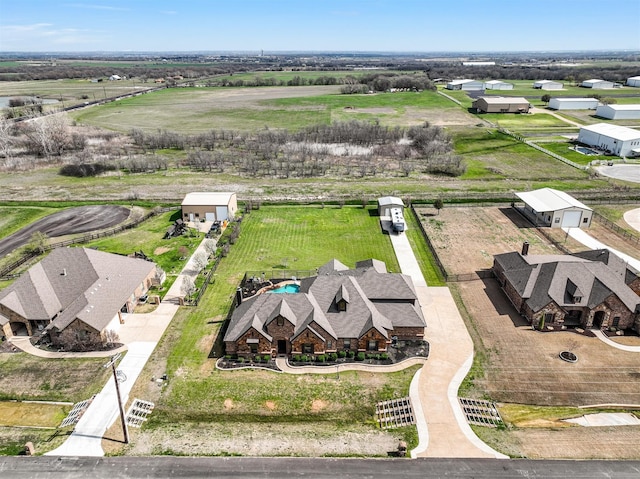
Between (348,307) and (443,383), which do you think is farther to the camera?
(348,307)

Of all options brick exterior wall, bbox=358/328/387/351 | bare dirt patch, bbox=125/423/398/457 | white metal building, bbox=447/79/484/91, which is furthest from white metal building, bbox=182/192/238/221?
white metal building, bbox=447/79/484/91

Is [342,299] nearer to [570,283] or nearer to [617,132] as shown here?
[570,283]

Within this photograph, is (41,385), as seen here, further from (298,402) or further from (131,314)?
(298,402)

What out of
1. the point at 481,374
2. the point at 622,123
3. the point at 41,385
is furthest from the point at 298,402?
the point at 622,123

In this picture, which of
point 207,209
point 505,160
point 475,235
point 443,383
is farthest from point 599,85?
point 443,383

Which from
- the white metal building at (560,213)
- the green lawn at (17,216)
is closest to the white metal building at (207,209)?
the green lawn at (17,216)

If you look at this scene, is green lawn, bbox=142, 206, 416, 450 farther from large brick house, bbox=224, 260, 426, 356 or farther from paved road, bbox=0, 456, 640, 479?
paved road, bbox=0, 456, 640, 479
